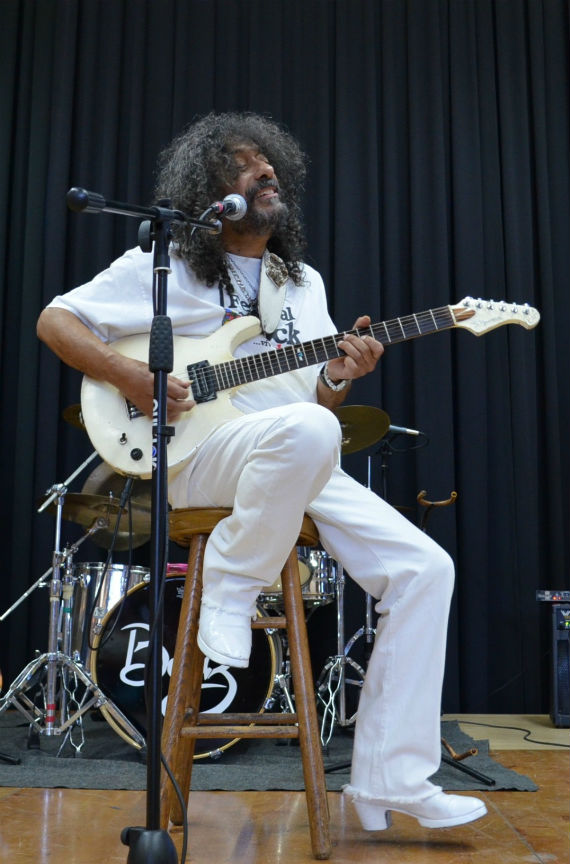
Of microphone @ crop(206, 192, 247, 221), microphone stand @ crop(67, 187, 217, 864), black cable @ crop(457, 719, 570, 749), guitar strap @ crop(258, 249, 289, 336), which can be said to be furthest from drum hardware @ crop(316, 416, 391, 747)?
microphone stand @ crop(67, 187, 217, 864)

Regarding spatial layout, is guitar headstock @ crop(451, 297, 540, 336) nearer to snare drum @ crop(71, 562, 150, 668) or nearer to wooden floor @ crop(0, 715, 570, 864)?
wooden floor @ crop(0, 715, 570, 864)

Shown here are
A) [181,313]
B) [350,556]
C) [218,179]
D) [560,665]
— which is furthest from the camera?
[560,665]

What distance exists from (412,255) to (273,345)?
2.15m

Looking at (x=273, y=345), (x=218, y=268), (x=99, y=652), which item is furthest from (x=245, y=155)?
(x=99, y=652)

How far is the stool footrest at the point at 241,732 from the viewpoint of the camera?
1.66 metres

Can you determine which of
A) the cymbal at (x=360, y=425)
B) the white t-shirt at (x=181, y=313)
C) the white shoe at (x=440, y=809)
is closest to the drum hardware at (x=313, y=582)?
the cymbal at (x=360, y=425)

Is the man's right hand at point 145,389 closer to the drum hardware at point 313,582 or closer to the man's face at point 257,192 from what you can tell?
the man's face at point 257,192

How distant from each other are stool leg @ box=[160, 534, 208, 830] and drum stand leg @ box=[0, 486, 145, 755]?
43.2 inches

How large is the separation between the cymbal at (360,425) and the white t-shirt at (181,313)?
0.92 meters

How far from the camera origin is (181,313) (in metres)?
2.10

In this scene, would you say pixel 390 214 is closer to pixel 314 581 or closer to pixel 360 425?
pixel 360 425

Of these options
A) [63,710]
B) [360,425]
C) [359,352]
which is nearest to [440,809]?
[359,352]

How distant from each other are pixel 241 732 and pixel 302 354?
833mm

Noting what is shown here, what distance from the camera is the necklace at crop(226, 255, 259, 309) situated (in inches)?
89.2
